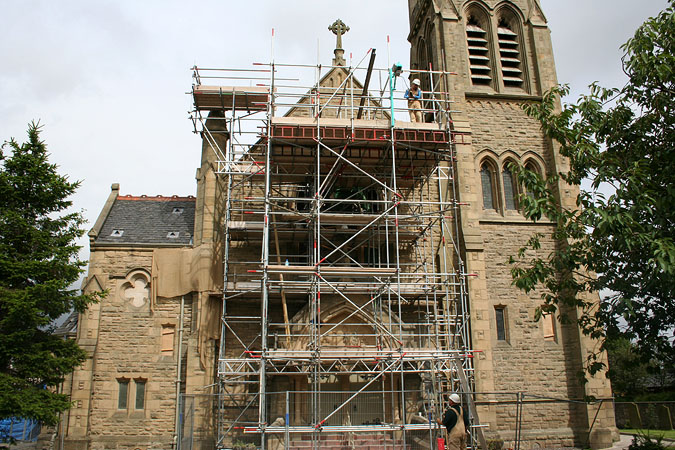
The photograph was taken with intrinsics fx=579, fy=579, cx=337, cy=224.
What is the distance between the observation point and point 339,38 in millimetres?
22875

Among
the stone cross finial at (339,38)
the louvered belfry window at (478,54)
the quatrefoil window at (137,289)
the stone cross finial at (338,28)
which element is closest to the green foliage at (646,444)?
the louvered belfry window at (478,54)

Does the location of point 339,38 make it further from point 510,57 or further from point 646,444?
point 646,444

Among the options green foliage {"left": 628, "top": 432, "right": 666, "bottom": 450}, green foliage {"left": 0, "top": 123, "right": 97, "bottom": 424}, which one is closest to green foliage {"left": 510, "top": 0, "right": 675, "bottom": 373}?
green foliage {"left": 628, "top": 432, "right": 666, "bottom": 450}

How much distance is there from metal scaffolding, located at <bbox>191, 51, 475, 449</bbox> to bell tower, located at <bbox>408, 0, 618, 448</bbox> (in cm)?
81

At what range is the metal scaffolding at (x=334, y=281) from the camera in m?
15.4

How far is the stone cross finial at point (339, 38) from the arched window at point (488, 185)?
21.9 ft

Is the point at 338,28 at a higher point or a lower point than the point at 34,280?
higher

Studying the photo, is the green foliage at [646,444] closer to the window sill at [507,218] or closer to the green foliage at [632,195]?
the green foliage at [632,195]

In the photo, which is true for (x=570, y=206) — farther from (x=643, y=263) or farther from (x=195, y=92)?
(x=195, y=92)

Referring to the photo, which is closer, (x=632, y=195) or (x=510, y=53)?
(x=632, y=195)

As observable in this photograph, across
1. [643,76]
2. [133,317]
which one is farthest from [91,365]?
[643,76]

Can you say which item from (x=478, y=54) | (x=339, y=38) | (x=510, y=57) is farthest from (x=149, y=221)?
(x=510, y=57)

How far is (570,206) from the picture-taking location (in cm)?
2062

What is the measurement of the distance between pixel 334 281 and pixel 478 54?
11533 mm
